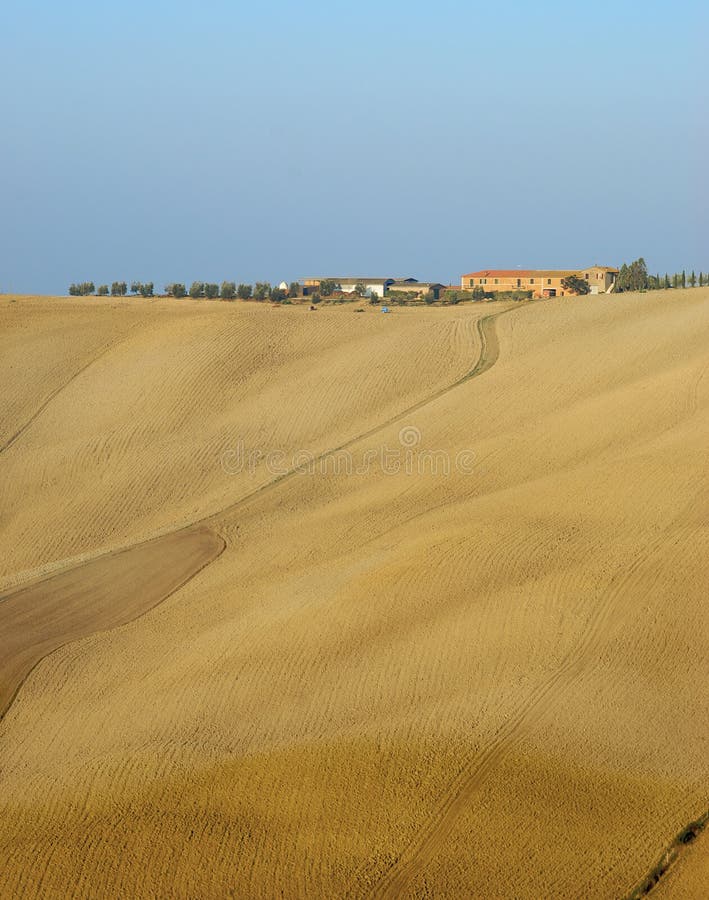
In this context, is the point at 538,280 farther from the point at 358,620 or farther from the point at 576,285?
the point at 358,620

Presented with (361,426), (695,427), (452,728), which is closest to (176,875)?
(452,728)

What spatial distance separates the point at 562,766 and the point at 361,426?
71.9 feet

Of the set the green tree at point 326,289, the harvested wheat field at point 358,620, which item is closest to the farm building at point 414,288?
the green tree at point 326,289

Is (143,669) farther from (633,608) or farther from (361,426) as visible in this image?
(361,426)

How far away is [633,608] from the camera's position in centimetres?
2180

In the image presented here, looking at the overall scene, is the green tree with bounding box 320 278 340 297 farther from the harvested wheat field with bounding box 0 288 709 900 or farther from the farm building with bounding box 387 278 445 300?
the harvested wheat field with bounding box 0 288 709 900

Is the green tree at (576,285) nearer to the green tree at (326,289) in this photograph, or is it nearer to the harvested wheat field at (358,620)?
the green tree at (326,289)

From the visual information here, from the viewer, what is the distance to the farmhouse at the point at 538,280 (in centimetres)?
8456

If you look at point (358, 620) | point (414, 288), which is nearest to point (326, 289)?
point (414, 288)

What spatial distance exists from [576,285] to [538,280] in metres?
6.46

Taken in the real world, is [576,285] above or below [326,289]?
above

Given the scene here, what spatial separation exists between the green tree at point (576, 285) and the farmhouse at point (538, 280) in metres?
0.39

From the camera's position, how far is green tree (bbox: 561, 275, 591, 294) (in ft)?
268

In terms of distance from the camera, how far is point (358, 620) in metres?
22.2
